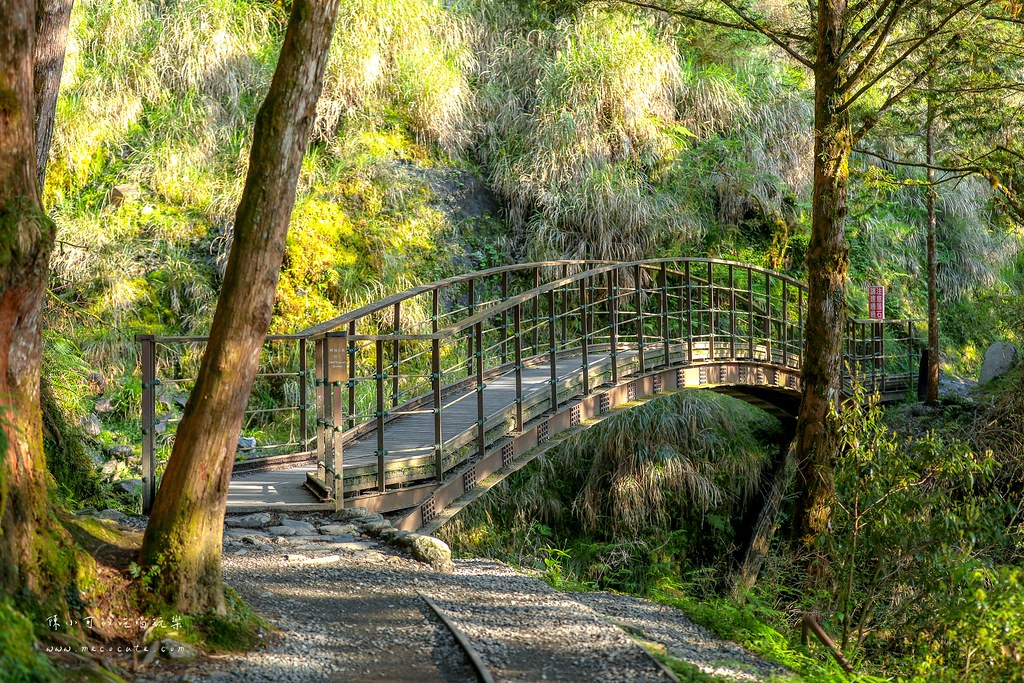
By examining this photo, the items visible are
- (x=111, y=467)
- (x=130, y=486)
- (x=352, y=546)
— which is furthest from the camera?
(x=111, y=467)

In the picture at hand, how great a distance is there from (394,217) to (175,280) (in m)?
3.57

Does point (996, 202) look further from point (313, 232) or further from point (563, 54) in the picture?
point (313, 232)

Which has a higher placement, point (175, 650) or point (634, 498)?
point (175, 650)

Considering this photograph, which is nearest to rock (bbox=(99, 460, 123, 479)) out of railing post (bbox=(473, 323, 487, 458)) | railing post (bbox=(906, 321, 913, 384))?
railing post (bbox=(473, 323, 487, 458))

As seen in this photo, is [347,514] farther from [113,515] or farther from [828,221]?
[828,221]

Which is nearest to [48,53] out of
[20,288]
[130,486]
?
[20,288]

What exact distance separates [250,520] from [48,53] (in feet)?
11.7

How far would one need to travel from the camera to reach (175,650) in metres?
4.55

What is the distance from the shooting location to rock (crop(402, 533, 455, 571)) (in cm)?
684

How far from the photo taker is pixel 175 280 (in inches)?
503

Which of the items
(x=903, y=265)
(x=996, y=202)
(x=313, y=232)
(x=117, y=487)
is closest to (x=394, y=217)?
(x=313, y=232)

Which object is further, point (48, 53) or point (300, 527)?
point (300, 527)

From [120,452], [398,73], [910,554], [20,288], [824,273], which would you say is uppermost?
[398,73]

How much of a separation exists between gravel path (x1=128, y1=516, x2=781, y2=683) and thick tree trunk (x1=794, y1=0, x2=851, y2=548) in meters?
4.23
